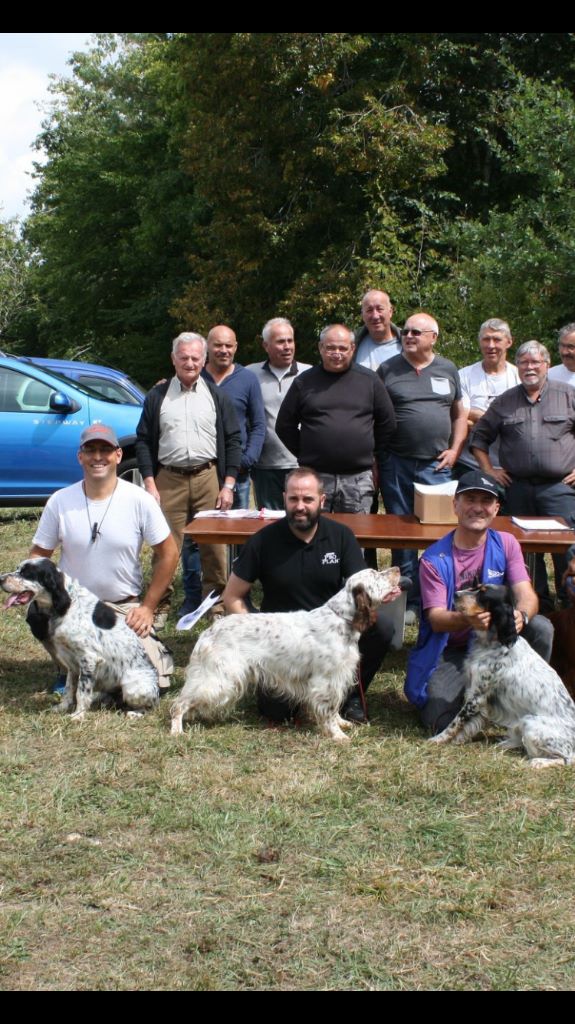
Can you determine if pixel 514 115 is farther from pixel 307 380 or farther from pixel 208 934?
pixel 208 934

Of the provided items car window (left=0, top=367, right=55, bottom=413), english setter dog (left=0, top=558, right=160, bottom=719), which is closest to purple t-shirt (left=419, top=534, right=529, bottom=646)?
english setter dog (left=0, top=558, right=160, bottom=719)

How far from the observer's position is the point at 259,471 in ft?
25.5

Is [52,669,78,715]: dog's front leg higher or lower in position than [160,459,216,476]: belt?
lower

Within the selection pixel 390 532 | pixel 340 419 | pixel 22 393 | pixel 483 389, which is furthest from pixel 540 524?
pixel 22 393

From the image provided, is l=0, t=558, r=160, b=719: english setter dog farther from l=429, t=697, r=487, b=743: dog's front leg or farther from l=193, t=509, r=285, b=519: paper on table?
l=429, t=697, r=487, b=743: dog's front leg

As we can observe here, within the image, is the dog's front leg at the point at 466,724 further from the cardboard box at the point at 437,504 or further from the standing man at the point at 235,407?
the standing man at the point at 235,407

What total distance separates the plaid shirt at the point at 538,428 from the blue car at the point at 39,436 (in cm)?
533

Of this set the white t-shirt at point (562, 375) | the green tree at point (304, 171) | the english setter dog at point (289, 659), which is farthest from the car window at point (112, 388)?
the english setter dog at point (289, 659)

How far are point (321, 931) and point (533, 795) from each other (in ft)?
4.62

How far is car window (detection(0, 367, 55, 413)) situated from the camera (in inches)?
447

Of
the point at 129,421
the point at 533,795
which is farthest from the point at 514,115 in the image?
the point at 533,795

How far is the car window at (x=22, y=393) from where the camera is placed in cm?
1135

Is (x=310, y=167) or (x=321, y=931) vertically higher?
(x=310, y=167)

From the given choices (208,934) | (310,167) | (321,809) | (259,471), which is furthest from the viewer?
(310,167)
